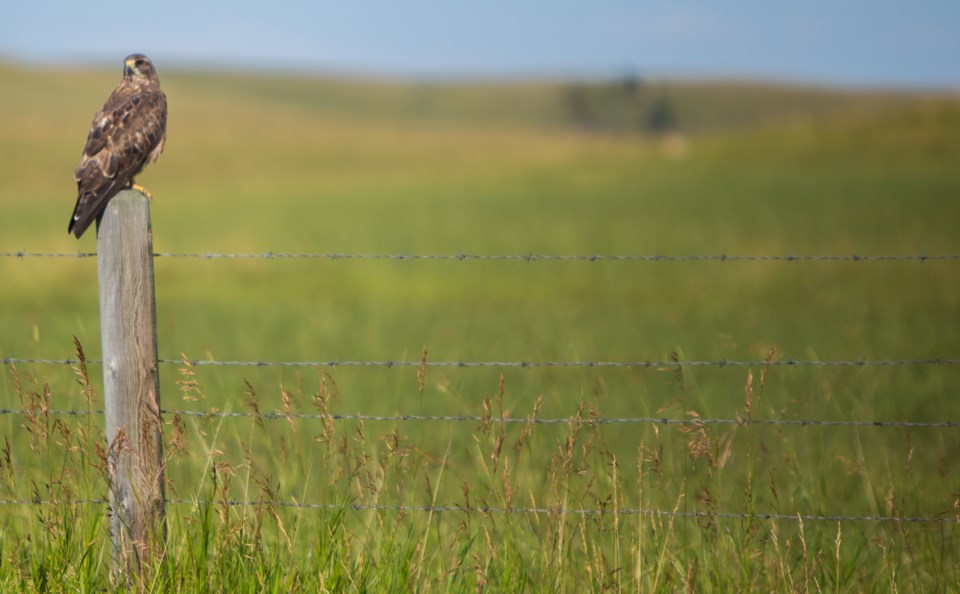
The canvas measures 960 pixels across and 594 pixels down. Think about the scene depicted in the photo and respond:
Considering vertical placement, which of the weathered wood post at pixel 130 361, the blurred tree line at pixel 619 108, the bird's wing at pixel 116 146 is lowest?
the weathered wood post at pixel 130 361

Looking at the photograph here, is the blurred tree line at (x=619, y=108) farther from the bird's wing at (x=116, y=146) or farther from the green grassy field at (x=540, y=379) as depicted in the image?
the bird's wing at (x=116, y=146)

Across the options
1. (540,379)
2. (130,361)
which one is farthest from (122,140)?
(540,379)

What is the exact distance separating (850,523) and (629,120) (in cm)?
14384

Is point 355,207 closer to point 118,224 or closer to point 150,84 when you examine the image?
point 150,84

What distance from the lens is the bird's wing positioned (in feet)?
16.6

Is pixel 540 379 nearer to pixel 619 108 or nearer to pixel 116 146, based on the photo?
pixel 116 146

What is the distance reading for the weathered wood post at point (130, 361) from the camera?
4148mm

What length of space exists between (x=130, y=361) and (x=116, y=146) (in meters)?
1.88

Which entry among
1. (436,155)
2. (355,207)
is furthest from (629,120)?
(355,207)

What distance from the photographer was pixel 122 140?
5676 mm

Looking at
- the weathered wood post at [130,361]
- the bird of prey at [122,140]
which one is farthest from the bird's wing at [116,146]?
the weathered wood post at [130,361]

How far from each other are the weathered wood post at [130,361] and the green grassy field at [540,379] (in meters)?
0.12

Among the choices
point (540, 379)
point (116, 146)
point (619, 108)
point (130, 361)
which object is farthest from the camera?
point (619, 108)

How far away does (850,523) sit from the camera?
6188 mm
